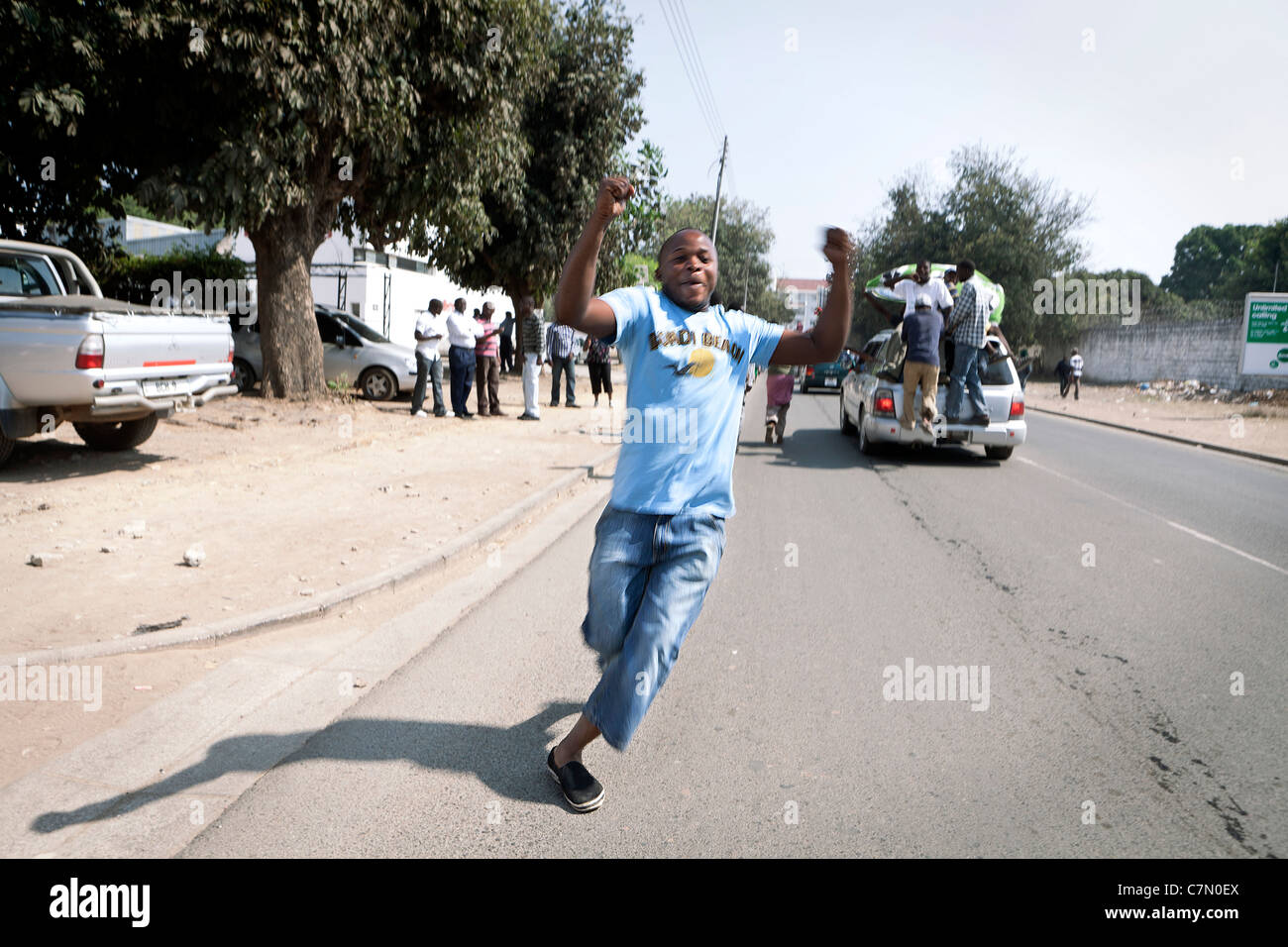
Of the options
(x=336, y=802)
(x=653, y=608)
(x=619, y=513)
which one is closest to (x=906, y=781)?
(x=653, y=608)

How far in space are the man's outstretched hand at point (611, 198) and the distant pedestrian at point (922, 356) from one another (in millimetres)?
8755

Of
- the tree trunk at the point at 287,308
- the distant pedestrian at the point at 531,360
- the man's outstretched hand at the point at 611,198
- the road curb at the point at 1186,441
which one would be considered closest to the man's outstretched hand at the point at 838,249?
the man's outstretched hand at the point at 611,198

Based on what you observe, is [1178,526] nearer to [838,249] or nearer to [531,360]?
[838,249]

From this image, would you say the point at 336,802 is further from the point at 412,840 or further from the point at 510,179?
the point at 510,179

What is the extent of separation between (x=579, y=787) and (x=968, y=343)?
951 centimetres

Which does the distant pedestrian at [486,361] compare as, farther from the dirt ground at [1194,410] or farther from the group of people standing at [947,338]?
the dirt ground at [1194,410]

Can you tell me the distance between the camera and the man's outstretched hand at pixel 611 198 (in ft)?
9.17

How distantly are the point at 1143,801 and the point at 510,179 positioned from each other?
15.6 metres

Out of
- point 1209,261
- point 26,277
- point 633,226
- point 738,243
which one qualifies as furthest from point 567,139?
point 1209,261

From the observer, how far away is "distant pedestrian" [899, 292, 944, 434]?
35.8 ft

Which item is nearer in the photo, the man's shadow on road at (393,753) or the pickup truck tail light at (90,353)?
the man's shadow on road at (393,753)

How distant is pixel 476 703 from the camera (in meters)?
4.03

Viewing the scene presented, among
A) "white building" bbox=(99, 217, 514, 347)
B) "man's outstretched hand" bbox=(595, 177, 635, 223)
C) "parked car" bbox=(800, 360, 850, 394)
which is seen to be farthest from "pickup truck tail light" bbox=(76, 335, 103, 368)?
"parked car" bbox=(800, 360, 850, 394)

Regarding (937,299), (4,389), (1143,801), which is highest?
(937,299)
